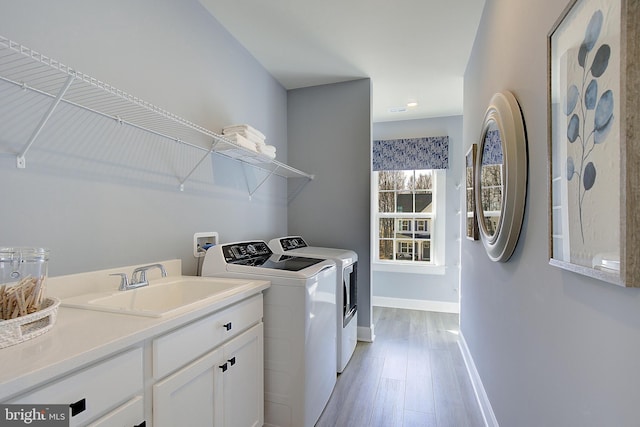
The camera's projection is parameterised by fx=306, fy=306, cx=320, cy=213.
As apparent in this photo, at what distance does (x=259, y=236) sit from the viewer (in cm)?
273

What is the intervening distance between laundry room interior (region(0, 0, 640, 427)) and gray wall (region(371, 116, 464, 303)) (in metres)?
1.14

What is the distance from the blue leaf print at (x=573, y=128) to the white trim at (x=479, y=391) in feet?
5.15

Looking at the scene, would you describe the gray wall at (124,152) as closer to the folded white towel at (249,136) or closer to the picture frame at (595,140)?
the folded white towel at (249,136)

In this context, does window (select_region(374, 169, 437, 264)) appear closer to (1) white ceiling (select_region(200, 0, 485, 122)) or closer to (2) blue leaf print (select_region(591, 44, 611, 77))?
(1) white ceiling (select_region(200, 0, 485, 122))

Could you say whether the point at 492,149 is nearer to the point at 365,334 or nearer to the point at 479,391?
→ the point at 479,391

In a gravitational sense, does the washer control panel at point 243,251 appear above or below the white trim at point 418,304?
above

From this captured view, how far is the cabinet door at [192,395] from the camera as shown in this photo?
3.31ft

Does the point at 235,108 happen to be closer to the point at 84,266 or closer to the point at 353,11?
the point at 353,11

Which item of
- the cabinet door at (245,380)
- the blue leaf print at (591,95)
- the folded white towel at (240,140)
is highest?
the folded white towel at (240,140)

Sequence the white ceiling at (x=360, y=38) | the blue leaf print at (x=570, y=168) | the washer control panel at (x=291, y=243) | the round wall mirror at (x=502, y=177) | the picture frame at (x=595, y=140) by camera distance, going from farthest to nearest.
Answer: the washer control panel at (x=291, y=243)
the white ceiling at (x=360, y=38)
the round wall mirror at (x=502, y=177)
the blue leaf print at (x=570, y=168)
the picture frame at (x=595, y=140)

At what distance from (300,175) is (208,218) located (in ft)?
4.39

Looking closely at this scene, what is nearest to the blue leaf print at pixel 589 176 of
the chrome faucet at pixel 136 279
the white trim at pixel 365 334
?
the chrome faucet at pixel 136 279

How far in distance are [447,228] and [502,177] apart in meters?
2.91

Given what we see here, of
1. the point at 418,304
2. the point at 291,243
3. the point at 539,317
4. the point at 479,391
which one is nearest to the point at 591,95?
the point at 539,317
